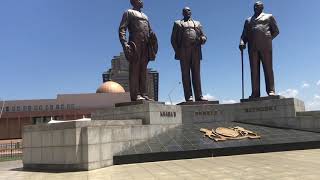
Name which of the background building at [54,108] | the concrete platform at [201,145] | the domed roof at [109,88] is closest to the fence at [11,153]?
the concrete platform at [201,145]

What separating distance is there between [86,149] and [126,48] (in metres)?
5.01

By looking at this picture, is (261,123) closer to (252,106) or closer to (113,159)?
(252,106)

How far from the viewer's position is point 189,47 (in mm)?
17703

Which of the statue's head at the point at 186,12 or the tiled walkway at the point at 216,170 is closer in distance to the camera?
the tiled walkway at the point at 216,170

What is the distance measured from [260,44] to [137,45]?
547 centimetres

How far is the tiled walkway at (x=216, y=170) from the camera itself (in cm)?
892

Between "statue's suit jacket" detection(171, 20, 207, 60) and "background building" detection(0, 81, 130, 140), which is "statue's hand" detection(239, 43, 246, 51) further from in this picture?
"background building" detection(0, 81, 130, 140)

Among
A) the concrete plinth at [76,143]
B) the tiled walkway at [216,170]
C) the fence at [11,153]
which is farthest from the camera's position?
the fence at [11,153]

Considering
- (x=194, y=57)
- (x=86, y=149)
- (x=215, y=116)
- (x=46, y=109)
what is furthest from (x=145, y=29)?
(x=46, y=109)

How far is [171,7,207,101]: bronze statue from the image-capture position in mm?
17734

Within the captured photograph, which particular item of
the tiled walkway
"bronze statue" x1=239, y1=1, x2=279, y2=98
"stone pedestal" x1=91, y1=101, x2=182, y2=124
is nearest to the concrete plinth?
the tiled walkway

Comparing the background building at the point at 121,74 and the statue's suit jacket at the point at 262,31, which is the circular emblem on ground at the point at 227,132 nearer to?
the statue's suit jacket at the point at 262,31

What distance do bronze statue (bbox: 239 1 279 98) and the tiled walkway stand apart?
591 centimetres

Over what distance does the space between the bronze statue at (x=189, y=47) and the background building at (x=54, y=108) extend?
146ft
